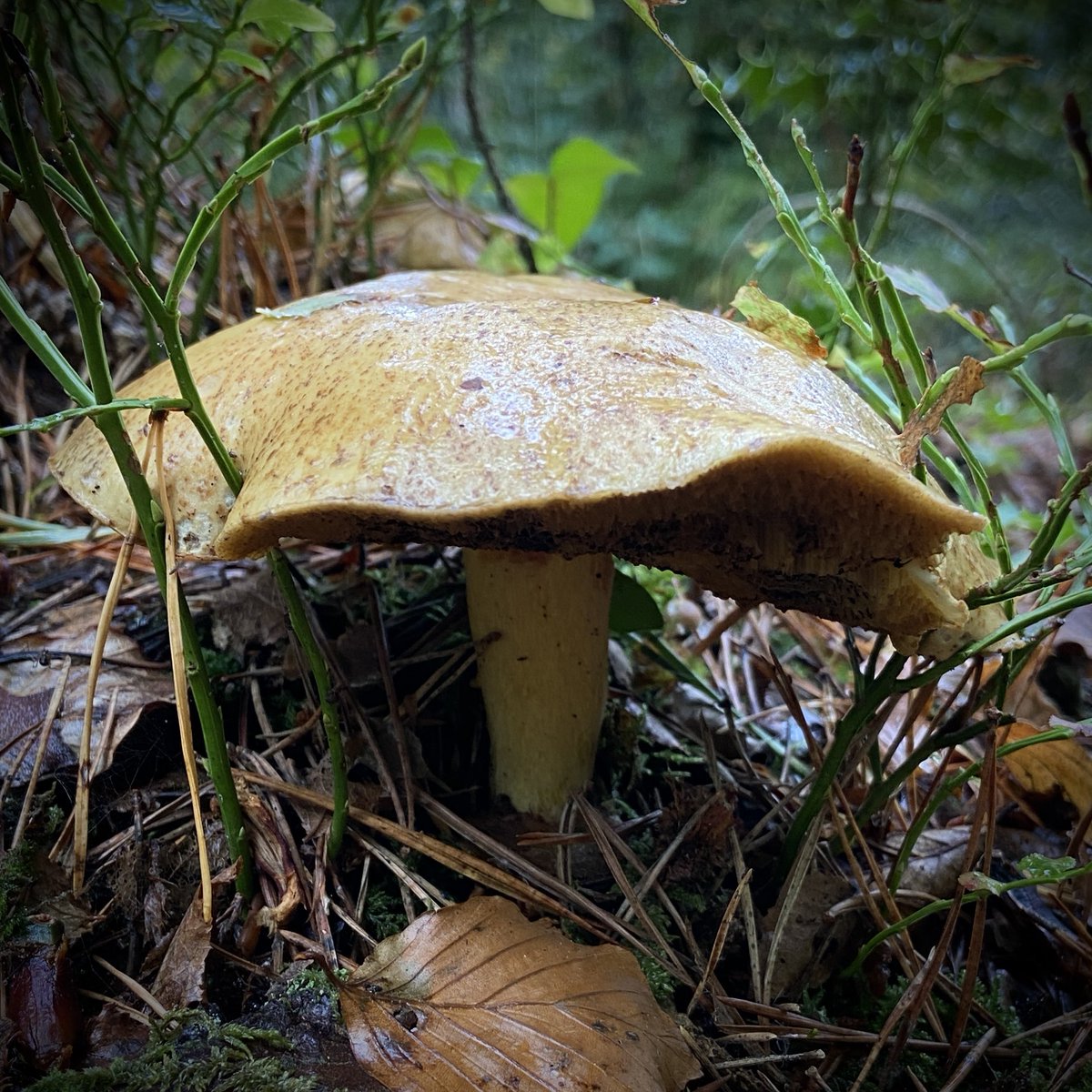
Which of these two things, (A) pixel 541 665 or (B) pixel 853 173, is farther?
(A) pixel 541 665

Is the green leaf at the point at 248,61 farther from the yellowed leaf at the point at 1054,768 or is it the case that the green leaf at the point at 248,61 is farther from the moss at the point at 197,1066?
the yellowed leaf at the point at 1054,768

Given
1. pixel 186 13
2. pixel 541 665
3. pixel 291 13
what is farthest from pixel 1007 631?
pixel 186 13

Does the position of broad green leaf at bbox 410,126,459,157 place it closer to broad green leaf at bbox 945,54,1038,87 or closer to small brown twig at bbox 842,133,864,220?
broad green leaf at bbox 945,54,1038,87

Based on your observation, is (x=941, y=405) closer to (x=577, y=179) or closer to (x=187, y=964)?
(x=187, y=964)

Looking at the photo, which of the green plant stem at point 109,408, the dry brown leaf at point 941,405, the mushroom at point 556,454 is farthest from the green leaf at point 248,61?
the dry brown leaf at point 941,405

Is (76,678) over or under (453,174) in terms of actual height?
under

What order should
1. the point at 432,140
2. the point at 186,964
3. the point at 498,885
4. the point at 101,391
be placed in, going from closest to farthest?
the point at 101,391 < the point at 186,964 < the point at 498,885 < the point at 432,140

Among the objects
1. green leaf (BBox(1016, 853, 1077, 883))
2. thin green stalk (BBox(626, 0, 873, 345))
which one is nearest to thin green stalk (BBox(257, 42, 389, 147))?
thin green stalk (BBox(626, 0, 873, 345))

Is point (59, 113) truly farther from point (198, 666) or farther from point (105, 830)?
point (105, 830)
